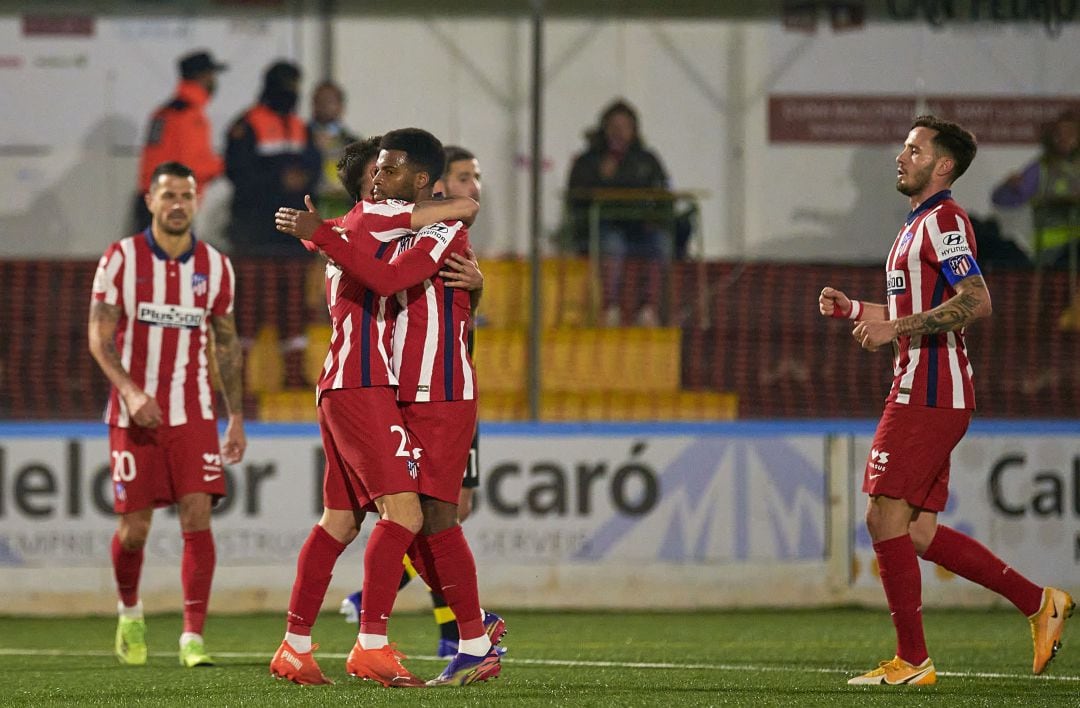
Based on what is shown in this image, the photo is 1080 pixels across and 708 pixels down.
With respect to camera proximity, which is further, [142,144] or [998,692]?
[142,144]

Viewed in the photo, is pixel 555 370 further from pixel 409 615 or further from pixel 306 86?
pixel 306 86

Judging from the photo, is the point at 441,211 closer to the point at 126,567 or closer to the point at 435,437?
the point at 435,437

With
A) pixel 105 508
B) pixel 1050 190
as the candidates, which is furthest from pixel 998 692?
pixel 1050 190

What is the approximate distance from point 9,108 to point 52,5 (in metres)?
0.85

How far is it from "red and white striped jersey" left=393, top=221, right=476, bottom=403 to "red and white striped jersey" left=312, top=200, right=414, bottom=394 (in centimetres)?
4

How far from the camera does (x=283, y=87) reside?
11883 millimetres

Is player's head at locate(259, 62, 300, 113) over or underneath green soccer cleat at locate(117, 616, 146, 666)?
over

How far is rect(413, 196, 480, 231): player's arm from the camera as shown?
201 inches

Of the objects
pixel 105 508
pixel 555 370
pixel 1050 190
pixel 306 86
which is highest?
pixel 306 86

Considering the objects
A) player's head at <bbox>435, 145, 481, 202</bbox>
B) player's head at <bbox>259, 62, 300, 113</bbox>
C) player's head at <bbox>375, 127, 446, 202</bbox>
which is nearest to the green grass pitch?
player's head at <bbox>375, 127, 446, 202</bbox>

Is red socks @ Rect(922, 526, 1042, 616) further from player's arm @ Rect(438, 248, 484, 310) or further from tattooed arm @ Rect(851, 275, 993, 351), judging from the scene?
player's arm @ Rect(438, 248, 484, 310)

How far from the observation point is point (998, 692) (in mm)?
5160

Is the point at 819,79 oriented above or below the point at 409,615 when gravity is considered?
above

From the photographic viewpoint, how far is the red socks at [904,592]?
17.7 feet
